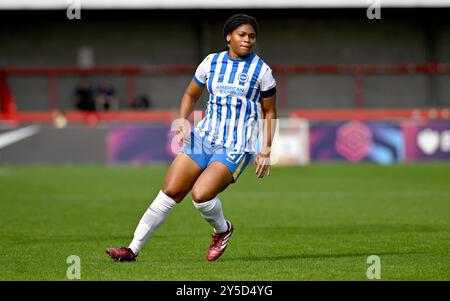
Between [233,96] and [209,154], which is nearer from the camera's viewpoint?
[233,96]

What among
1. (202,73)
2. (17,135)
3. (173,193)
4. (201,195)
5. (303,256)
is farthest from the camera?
(17,135)

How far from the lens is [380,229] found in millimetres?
12109

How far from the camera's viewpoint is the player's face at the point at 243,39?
8.77 m

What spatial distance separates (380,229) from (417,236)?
2.94ft

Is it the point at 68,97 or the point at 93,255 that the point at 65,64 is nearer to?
the point at 68,97

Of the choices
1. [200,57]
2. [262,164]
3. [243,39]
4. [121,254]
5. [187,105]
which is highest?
[200,57]

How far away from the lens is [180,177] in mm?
8852

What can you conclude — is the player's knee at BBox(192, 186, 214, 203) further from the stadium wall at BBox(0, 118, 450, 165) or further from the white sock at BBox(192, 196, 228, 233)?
the stadium wall at BBox(0, 118, 450, 165)

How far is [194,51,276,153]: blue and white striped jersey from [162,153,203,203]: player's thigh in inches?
11.7

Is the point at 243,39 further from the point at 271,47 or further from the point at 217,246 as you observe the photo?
the point at 271,47

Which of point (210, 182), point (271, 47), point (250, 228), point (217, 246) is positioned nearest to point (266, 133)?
point (210, 182)

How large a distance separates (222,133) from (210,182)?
1.52 ft
